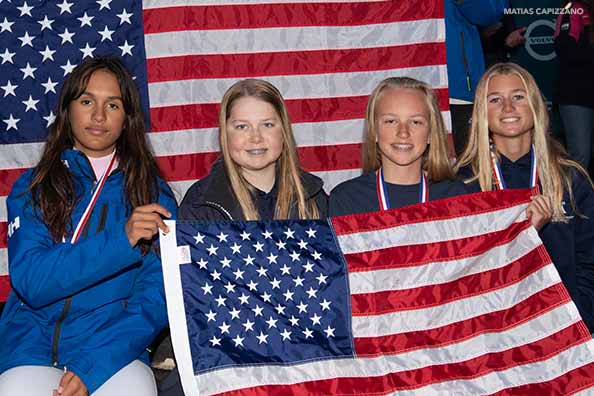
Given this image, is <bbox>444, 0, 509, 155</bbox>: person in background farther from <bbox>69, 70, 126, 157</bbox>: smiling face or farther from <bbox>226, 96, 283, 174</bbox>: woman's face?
<bbox>69, 70, 126, 157</bbox>: smiling face

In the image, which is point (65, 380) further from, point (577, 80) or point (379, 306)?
point (577, 80)

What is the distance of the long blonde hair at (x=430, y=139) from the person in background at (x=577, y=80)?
12.5 ft

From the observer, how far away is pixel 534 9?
9.91 metres

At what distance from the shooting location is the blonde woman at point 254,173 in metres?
4.22

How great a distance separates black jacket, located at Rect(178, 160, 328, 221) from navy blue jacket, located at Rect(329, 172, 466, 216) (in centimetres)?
9

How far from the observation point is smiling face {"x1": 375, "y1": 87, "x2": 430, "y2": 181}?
4.39m

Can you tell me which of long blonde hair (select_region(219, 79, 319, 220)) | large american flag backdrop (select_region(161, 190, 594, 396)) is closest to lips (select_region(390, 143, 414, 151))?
large american flag backdrop (select_region(161, 190, 594, 396))

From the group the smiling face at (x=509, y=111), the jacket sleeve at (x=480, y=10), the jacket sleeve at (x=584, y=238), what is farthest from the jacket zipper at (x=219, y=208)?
the jacket sleeve at (x=480, y=10)

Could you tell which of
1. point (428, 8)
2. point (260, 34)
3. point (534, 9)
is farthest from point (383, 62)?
point (534, 9)

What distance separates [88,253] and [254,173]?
3.47 feet

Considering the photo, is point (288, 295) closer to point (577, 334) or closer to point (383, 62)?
point (577, 334)

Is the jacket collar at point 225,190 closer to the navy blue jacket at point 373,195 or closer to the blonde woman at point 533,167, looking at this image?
the navy blue jacket at point 373,195

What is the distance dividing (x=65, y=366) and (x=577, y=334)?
88.5 inches

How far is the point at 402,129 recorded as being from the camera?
4398 mm
